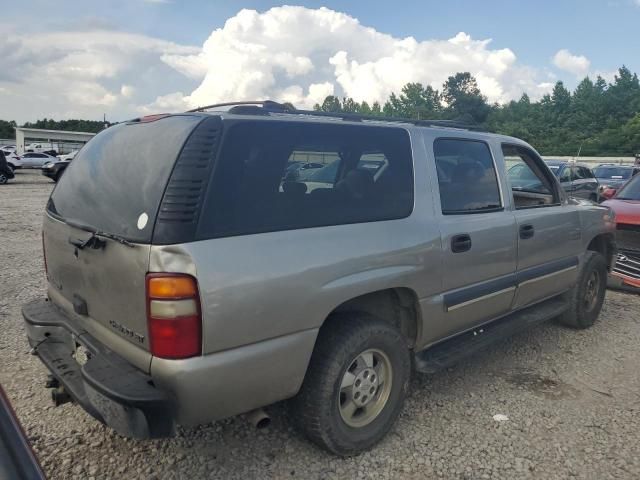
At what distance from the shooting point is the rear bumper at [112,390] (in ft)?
6.84

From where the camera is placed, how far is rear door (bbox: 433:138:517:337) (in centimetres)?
323

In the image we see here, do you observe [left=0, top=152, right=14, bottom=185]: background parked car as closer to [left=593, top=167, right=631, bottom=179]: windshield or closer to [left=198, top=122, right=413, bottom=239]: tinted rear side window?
[left=198, top=122, right=413, bottom=239]: tinted rear side window

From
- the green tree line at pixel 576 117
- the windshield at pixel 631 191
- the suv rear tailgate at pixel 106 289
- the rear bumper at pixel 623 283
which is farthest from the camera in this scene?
the green tree line at pixel 576 117

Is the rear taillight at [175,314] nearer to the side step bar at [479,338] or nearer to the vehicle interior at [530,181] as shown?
the side step bar at [479,338]

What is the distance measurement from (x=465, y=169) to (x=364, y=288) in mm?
1441

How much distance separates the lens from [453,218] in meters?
3.26

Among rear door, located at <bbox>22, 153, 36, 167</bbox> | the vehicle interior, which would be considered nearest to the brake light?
the vehicle interior

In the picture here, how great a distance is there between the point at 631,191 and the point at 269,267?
684 centimetres

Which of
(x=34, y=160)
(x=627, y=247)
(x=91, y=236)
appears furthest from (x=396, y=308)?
(x=34, y=160)

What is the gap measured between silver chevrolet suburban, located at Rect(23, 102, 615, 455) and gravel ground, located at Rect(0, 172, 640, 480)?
0.26 m

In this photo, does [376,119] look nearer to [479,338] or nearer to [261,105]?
[261,105]

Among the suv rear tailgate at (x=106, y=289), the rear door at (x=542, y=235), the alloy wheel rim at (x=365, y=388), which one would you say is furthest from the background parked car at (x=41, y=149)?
the alloy wheel rim at (x=365, y=388)

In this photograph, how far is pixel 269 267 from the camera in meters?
2.27

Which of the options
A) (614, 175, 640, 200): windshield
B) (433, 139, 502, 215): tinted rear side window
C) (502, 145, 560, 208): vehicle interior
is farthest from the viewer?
(614, 175, 640, 200): windshield
